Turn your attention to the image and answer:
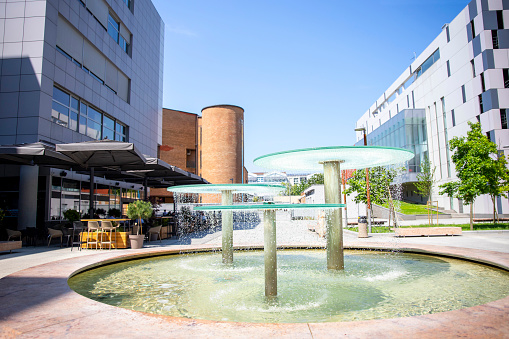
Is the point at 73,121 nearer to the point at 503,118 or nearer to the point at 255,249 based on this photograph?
the point at 255,249

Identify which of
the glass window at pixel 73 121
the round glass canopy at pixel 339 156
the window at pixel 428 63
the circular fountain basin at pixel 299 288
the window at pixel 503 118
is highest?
the window at pixel 428 63

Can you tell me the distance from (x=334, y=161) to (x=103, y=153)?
26.4 ft

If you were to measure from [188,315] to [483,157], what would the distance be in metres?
19.1

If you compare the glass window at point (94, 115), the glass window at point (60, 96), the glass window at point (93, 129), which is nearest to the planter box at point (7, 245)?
the glass window at point (60, 96)

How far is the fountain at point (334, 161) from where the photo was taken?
570 centimetres

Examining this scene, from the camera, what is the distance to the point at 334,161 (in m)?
6.67

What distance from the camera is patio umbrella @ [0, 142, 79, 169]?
962 centimetres

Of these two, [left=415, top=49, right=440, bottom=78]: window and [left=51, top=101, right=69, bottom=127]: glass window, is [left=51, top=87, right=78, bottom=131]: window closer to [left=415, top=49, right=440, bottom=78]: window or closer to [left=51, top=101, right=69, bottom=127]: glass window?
[left=51, top=101, right=69, bottom=127]: glass window

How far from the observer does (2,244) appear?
916cm

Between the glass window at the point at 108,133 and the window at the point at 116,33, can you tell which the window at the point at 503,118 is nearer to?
the window at the point at 116,33

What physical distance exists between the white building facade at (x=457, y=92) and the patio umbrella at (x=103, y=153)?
30.5m

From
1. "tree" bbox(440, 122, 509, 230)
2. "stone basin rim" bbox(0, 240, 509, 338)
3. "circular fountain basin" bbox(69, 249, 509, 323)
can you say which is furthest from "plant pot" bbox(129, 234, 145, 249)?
"tree" bbox(440, 122, 509, 230)

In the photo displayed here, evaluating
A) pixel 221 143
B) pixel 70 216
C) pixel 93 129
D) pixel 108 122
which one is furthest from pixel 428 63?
pixel 70 216

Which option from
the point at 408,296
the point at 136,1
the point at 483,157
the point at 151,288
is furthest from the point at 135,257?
the point at 136,1
